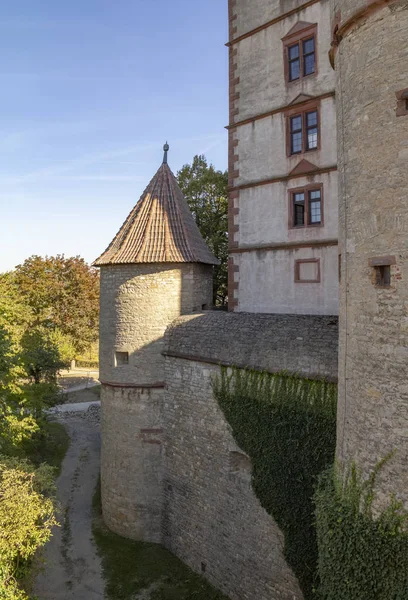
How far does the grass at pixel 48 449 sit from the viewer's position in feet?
74.3

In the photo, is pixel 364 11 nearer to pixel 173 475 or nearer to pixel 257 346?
pixel 257 346

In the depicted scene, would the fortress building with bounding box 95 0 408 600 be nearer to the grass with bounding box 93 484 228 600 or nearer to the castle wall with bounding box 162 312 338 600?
the castle wall with bounding box 162 312 338 600

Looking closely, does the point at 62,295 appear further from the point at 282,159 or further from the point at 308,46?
the point at 308,46

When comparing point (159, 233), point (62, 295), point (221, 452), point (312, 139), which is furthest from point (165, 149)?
point (62, 295)

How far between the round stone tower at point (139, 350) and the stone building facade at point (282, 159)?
6.60ft

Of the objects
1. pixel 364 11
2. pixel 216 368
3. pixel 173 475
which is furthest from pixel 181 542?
pixel 364 11

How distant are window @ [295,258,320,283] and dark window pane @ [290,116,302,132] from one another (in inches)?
174

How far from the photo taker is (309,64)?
14.5m

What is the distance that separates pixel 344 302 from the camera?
8.40 metres

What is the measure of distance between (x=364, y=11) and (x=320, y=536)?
9.60 meters

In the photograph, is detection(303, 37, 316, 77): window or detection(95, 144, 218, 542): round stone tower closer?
detection(303, 37, 316, 77): window

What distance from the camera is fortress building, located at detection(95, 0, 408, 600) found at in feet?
27.0

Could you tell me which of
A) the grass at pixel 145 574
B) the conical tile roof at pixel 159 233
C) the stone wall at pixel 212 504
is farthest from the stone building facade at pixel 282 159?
the grass at pixel 145 574

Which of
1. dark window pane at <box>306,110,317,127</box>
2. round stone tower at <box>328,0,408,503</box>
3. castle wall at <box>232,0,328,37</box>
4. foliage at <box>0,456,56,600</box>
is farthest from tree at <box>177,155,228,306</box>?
round stone tower at <box>328,0,408,503</box>
